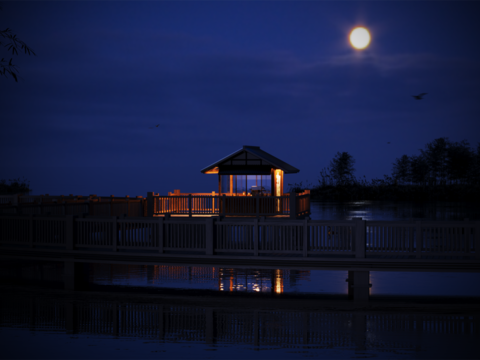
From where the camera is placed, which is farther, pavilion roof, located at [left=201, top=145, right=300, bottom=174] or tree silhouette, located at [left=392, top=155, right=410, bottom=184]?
tree silhouette, located at [left=392, top=155, right=410, bottom=184]

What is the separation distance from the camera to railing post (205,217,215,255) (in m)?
12.9

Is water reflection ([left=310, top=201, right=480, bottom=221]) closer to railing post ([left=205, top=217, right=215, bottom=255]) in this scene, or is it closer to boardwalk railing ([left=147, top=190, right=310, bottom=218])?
boardwalk railing ([left=147, top=190, right=310, bottom=218])

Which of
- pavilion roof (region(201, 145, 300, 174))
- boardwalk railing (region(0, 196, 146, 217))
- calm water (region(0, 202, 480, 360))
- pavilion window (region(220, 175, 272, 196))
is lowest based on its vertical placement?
calm water (region(0, 202, 480, 360))

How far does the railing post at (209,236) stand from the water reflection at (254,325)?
1.81 m

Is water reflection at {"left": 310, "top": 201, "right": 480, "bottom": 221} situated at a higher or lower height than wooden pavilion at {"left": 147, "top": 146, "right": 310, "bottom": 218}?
lower

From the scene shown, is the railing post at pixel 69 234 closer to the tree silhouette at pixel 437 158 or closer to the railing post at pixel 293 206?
the railing post at pixel 293 206

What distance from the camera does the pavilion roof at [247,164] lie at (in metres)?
27.2

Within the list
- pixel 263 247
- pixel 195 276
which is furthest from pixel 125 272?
pixel 263 247

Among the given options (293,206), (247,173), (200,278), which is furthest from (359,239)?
(247,173)

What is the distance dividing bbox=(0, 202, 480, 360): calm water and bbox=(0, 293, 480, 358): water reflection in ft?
0.06

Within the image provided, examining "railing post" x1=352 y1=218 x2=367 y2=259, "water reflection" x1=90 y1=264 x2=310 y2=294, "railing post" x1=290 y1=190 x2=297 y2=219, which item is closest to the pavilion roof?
"railing post" x1=290 y1=190 x2=297 y2=219

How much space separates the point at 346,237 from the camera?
1252 centimetres

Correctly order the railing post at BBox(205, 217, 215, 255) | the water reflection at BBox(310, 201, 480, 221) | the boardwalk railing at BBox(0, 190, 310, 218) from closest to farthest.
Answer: the railing post at BBox(205, 217, 215, 255) → the boardwalk railing at BBox(0, 190, 310, 218) → the water reflection at BBox(310, 201, 480, 221)

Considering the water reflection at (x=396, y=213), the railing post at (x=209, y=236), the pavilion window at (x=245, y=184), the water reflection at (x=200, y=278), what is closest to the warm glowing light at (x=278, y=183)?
the pavilion window at (x=245, y=184)
